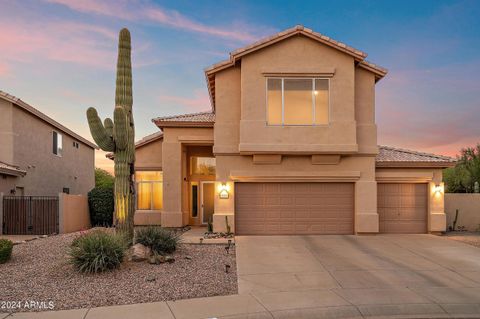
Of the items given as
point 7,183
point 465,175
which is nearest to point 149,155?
point 7,183

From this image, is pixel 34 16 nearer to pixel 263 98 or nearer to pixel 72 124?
pixel 263 98

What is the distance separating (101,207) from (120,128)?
33.3 feet

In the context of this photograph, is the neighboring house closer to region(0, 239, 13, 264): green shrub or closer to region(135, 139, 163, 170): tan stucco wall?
region(135, 139, 163, 170): tan stucco wall

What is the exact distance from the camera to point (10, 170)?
17.2 metres

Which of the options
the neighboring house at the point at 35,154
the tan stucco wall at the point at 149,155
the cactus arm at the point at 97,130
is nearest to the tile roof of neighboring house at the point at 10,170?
the neighboring house at the point at 35,154

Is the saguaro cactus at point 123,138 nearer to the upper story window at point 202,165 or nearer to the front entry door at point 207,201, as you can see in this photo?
the front entry door at point 207,201

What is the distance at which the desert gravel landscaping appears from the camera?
7.51 m

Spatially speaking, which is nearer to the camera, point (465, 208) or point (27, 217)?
point (27, 217)

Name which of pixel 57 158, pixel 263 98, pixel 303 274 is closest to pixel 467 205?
pixel 263 98

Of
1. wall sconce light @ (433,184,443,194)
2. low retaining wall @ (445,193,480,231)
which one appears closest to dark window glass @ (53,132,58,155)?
wall sconce light @ (433,184,443,194)

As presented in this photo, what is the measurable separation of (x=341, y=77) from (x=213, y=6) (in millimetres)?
6787

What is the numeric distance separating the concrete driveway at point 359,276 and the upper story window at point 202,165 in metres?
6.31

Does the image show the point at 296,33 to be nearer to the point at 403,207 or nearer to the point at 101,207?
the point at 403,207

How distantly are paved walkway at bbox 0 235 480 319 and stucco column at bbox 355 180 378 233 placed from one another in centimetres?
159
